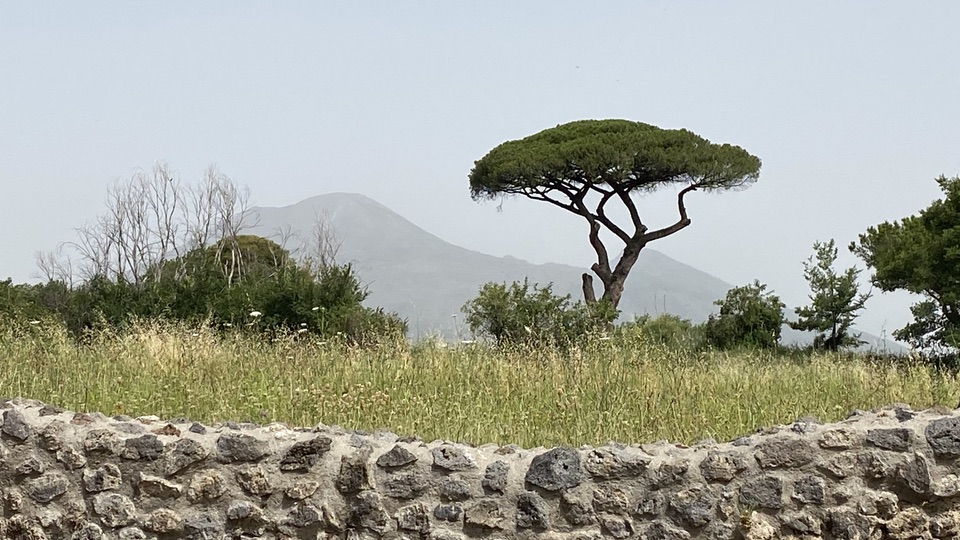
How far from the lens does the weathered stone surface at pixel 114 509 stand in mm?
5188

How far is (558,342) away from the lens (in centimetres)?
1462

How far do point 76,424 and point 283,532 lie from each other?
143 centimetres

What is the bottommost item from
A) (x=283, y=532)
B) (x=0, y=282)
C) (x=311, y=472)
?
(x=283, y=532)

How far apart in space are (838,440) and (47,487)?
433 cm

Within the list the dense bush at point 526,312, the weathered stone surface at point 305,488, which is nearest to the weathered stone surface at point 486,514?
the weathered stone surface at point 305,488

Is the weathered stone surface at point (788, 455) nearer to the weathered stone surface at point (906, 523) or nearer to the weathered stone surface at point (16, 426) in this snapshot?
the weathered stone surface at point (906, 523)

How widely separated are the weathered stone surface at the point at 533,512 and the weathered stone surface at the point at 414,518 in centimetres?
49

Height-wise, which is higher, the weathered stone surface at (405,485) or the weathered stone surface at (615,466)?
the weathered stone surface at (615,466)

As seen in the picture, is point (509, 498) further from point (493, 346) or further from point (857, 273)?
point (857, 273)

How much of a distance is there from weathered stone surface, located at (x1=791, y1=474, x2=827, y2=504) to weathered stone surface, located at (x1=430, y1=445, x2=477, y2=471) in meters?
1.63

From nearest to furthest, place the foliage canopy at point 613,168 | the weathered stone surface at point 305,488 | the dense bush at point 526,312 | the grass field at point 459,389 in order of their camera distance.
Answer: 1. the weathered stone surface at point 305,488
2. the grass field at point 459,389
3. the dense bush at point 526,312
4. the foliage canopy at point 613,168

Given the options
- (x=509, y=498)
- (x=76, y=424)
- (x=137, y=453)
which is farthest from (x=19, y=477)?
(x=509, y=498)

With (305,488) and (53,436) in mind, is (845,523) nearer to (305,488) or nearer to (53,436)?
(305,488)

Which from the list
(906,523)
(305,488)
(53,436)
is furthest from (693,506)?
(53,436)
